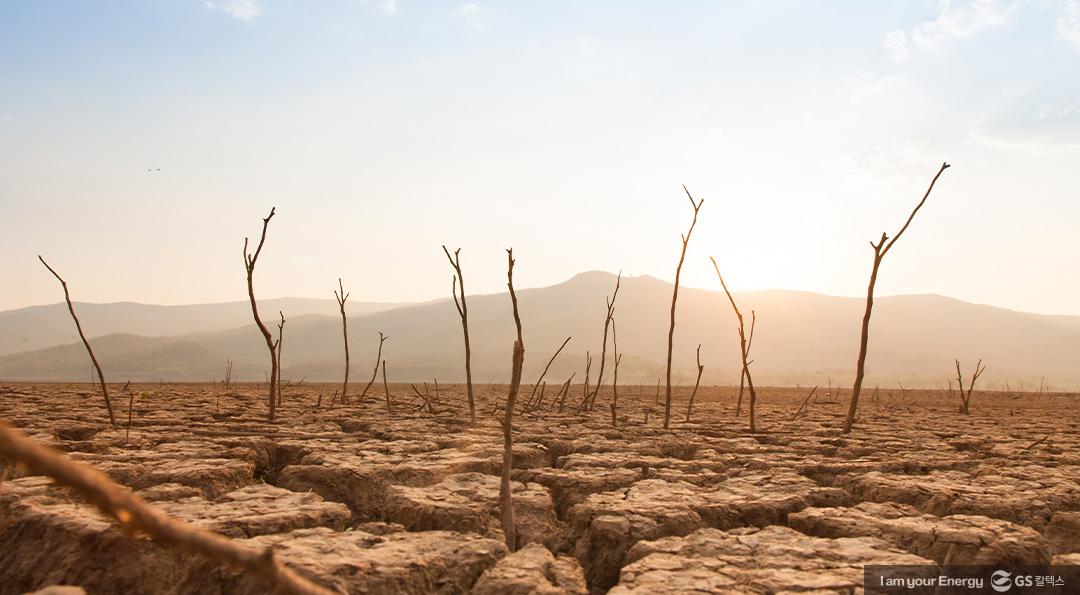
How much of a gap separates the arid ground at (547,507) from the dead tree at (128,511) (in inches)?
42.7

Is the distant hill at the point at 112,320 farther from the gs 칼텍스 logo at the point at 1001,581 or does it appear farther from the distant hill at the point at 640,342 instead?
the gs 칼텍스 logo at the point at 1001,581

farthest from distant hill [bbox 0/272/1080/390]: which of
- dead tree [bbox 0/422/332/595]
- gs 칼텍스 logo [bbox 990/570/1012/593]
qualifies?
dead tree [bbox 0/422/332/595]

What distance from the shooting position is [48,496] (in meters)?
2.95

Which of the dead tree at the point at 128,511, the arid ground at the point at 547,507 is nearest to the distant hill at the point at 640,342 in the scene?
the arid ground at the point at 547,507

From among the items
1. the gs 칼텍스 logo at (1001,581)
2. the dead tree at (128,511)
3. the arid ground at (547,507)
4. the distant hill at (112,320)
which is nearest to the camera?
the dead tree at (128,511)

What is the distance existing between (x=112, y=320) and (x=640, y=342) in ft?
423

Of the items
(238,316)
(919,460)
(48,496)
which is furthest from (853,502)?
(238,316)

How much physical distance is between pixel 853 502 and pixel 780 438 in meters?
2.39

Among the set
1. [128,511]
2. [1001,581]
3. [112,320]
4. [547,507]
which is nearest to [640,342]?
[547,507]

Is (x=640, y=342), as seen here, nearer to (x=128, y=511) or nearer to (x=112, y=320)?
(x=128, y=511)

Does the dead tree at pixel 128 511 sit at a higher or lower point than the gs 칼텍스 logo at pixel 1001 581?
higher

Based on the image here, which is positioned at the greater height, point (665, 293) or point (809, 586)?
point (665, 293)

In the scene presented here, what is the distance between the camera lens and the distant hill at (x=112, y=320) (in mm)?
106000

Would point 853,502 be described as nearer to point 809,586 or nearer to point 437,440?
point 809,586
